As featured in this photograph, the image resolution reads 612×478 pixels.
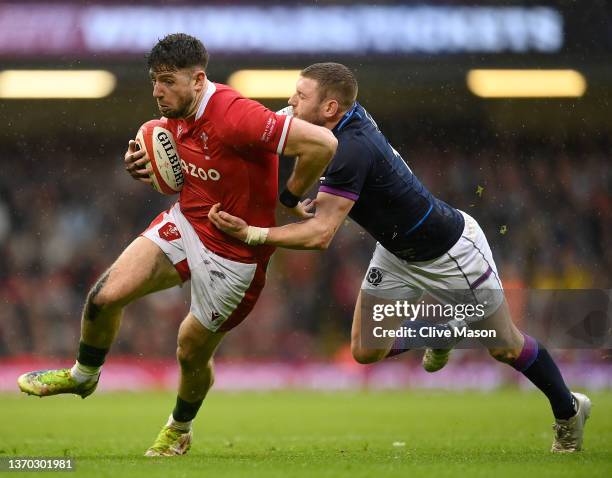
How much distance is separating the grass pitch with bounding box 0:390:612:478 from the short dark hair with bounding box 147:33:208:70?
2134 mm

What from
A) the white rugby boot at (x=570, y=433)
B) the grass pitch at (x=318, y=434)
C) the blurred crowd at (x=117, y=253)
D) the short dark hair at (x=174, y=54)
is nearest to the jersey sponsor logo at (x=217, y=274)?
the grass pitch at (x=318, y=434)

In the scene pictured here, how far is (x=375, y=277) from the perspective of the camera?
22.4ft

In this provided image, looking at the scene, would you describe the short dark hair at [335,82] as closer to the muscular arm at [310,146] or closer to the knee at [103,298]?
the muscular arm at [310,146]

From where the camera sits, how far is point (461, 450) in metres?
6.70

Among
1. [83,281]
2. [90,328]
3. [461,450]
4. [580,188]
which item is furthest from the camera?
[83,281]

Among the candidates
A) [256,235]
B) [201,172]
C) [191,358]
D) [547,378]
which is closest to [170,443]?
[191,358]

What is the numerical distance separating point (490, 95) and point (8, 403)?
729cm

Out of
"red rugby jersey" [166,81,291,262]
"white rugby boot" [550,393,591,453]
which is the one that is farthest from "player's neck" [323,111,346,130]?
"white rugby boot" [550,393,591,453]

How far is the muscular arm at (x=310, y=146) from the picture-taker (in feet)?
18.6

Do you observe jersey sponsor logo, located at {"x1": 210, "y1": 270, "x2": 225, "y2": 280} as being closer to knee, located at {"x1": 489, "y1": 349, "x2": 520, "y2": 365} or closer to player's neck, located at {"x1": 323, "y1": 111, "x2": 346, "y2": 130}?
player's neck, located at {"x1": 323, "y1": 111, "x2": 346, "y2": 130}

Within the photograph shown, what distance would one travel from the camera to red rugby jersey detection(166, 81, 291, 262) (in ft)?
18.7

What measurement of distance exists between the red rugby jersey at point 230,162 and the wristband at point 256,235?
16 cm

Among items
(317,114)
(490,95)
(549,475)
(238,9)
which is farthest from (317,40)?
(549,475)

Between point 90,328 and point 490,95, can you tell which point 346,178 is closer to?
point 90,328
